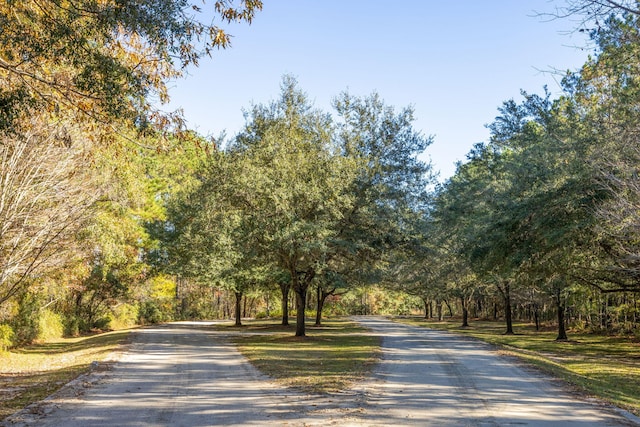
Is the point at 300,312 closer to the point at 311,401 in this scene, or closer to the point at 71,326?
the point at 71,326

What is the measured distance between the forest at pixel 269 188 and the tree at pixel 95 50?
40 millimetres

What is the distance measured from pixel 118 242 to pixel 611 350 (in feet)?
76.5

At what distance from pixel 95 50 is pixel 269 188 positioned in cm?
1397

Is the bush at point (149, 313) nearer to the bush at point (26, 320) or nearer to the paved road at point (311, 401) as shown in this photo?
the bush at point (26, 320)

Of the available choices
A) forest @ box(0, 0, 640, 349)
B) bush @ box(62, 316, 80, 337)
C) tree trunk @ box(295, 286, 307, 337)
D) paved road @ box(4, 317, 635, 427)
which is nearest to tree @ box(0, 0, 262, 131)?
forest @ box(0, 0, 640, 349)

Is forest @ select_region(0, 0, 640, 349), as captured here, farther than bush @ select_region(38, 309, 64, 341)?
No

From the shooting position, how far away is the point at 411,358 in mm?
17281

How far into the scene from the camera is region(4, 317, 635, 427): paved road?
8164 millimetres

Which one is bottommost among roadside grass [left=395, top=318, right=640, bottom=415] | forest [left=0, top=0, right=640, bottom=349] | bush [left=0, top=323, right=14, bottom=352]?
roadside grass [left=395, top=318, right=640, bottom=415]

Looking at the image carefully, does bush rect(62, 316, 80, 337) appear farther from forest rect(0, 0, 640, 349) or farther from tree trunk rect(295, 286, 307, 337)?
tree trunk rect(295, 286, 307, 337)

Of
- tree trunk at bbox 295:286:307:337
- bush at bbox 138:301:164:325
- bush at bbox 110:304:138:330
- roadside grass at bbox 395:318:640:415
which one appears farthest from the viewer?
bush at bbox 138:301:164:325

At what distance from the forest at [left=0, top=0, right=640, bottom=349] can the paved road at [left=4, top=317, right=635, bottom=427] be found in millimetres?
3930

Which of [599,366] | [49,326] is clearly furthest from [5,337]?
[599,366]

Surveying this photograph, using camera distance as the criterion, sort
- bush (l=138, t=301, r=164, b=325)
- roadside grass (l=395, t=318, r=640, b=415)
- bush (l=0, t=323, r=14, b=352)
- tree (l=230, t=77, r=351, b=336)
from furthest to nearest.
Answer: bush (l=138, t=301, r=164, b=325) < tree (l=230, t=77, r=351, b=336) < bush (l=0, t=323, r=14, b=352) < roadside grass (l=395, t=318, r=640, b=415)
